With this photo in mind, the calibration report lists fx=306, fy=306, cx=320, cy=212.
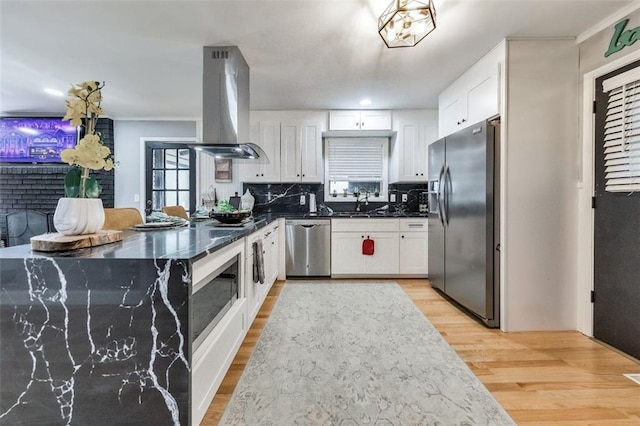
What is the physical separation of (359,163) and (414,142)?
2.89 ft

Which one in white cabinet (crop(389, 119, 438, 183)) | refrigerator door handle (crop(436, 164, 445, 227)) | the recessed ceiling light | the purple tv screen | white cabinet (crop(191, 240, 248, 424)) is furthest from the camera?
the purple tv screen

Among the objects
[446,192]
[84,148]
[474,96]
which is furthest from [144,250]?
[474,96]

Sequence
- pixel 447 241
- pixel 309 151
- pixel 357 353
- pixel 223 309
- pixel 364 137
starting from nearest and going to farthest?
pixel 223 309 < pixel 357 353 < pixel 447 241 < pixel 309 151 < pixel 364 137

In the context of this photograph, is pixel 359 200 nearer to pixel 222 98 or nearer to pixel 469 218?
pixel 469 218

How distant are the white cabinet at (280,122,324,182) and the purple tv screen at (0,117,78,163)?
10.8 feet

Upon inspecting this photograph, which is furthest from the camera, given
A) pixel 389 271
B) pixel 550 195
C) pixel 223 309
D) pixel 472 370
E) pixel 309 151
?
pixel 309 151

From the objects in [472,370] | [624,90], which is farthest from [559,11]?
[472,370]

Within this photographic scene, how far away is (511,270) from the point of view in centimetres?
255

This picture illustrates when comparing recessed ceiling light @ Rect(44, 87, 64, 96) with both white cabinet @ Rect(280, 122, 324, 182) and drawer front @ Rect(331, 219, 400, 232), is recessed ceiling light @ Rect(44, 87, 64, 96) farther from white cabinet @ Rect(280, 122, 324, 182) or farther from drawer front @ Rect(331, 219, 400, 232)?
drawer front @ Rect(331, 219, 400, 232)

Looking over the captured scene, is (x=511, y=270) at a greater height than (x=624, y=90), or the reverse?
(x=624, y=90)

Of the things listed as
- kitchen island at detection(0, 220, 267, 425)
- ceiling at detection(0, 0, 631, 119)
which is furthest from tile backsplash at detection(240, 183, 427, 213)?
kitchen island at detection(0, 220, 267, 425)

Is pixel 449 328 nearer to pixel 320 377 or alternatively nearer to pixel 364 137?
pixel 320 377

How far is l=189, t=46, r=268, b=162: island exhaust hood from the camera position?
8.68 ft

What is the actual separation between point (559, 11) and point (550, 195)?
1.35 meters
